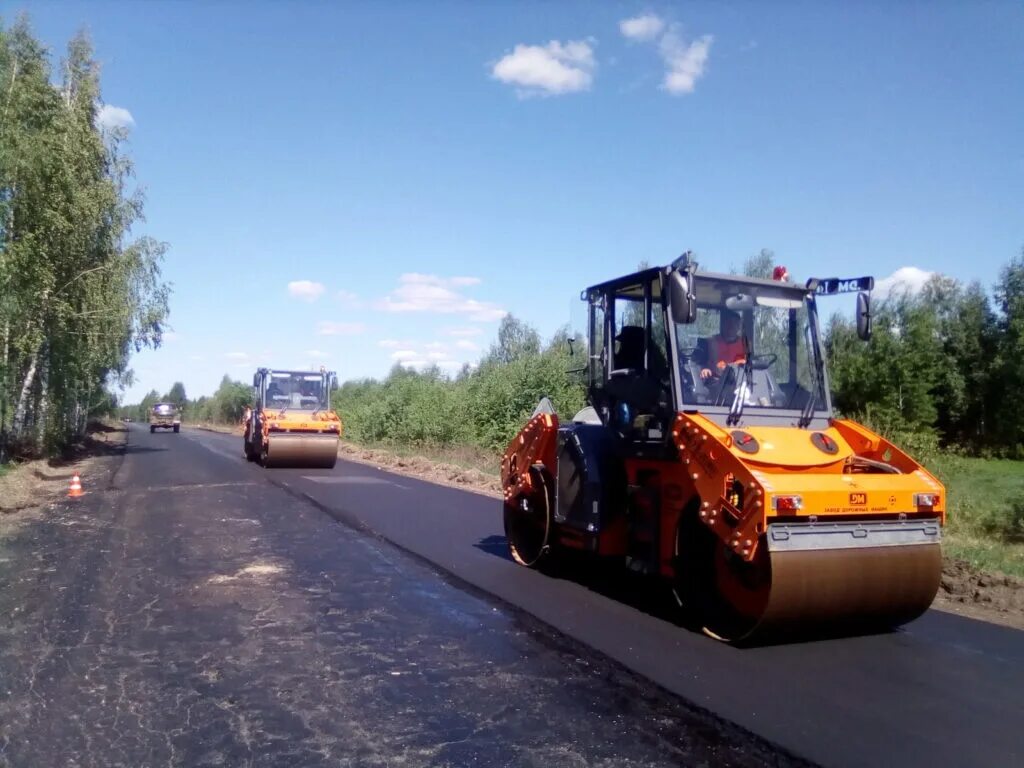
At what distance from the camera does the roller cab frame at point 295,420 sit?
21.3m

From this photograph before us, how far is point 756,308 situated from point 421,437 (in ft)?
89.3

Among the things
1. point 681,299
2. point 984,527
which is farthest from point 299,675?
point 984,527

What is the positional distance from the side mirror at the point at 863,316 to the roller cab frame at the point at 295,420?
53.6 feet

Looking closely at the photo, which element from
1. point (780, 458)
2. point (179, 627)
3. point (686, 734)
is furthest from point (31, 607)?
point (780, 458)

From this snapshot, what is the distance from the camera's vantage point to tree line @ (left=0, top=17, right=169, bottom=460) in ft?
62.4

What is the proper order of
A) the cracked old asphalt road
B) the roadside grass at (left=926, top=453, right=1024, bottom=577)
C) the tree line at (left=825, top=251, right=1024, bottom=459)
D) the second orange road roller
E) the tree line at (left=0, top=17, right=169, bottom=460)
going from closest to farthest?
the cracked old asphalt road, the second orange road roller, the roadside grass at (left=926, top=453, right=1024, bottom=577), the tree line at (left=0, top=17, right=169, bottom=460), the tree line at (left=825, top=251, right=1024, bottom=459)

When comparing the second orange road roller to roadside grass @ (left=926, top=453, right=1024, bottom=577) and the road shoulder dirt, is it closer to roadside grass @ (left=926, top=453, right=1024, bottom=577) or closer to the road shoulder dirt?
roadside grass @ (left=926, top=453, right=1024, bottom=577)

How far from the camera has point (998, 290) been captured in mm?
37781

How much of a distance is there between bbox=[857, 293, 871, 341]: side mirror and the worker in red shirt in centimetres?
92

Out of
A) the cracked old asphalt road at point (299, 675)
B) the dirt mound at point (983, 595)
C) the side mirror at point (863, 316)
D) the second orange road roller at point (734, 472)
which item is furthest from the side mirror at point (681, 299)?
the dirt mound at point (983, 595)

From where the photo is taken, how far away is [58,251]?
73.3 feet

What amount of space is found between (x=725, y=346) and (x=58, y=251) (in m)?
20.6

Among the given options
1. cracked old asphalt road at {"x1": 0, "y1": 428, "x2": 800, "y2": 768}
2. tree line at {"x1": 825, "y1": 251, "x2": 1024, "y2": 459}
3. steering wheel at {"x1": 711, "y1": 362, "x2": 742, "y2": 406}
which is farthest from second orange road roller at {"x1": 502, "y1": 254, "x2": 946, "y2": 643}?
tree line at {"x1": 825, "y1": 251, "x2": 1024, "y2": 459}

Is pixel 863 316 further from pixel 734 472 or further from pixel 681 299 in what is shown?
pixel 734 472
